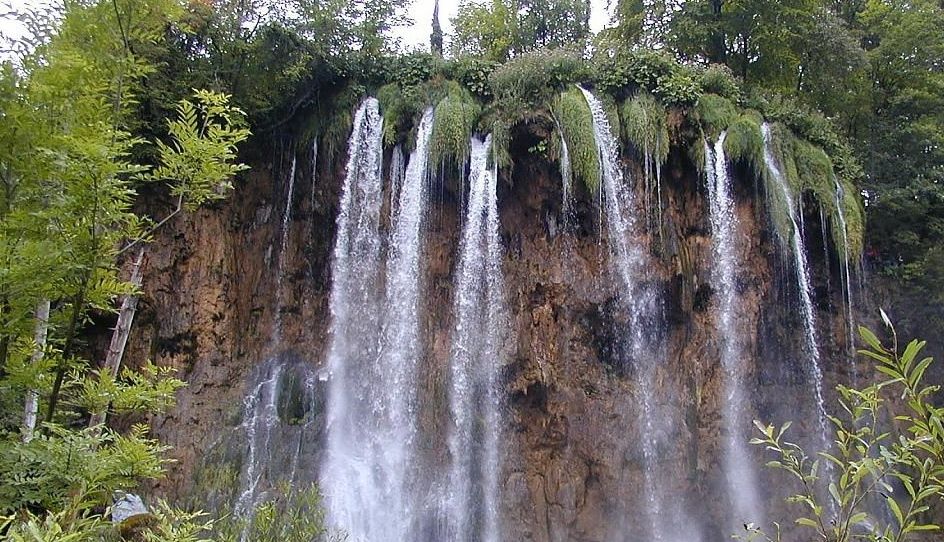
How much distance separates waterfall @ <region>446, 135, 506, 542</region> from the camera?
10258mm

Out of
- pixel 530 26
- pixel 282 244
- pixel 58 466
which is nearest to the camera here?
pixel 58 466

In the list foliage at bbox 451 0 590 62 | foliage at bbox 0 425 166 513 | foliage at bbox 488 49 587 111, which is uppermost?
foliage at bbox 451 0 590 62

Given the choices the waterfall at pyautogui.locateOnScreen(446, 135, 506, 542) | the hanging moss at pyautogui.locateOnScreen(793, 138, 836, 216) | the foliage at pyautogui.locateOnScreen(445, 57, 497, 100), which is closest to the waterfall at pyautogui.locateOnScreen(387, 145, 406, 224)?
the waterfall at pyautogui.locateOnScreen(446, 135, 506, 542)

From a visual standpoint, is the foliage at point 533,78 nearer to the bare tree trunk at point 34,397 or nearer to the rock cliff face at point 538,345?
the rock cliff face at point 538,345

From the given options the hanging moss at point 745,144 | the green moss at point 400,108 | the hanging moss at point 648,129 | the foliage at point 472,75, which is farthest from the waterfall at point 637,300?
the green moss at point 400,108

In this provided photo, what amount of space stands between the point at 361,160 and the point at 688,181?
5635 mm

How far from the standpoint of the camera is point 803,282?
11375 mm

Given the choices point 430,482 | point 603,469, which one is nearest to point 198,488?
point 430,482

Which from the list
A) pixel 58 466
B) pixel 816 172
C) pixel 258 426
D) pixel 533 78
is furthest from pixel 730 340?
pixel 58 466

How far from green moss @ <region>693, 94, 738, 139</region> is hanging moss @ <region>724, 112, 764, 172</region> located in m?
0.14

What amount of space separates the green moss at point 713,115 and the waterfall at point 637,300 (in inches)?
61.7

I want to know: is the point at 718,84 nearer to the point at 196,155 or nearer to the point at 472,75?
the point at 472,75

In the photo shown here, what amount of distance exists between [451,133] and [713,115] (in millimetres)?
4477

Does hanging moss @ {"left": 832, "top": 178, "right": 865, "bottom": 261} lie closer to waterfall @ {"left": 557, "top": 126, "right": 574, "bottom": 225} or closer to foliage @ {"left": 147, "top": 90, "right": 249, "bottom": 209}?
waterfall @ {"left": 557, "top": 126, "right": 574, "bottom": 225}
